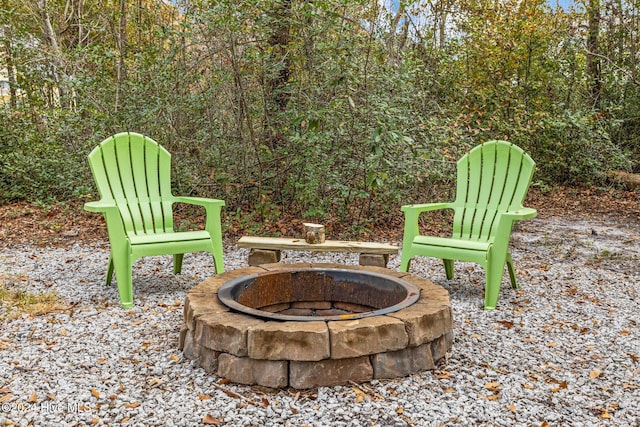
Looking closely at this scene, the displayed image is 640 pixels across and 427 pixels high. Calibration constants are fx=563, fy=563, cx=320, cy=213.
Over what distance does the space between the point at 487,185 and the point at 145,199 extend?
2.36 metres

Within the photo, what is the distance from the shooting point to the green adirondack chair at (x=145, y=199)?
3.48 m

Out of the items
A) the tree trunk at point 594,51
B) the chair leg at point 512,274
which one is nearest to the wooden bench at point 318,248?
the chair leg at point 512,274

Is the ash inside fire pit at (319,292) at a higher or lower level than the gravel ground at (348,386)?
higher

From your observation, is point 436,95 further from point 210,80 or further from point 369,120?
point 210,80

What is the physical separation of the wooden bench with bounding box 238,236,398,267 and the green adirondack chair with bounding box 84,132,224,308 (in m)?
0.24

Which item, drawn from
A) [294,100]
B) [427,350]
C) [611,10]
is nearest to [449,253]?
[427,350]

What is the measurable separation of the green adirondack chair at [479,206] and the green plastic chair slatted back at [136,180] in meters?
1.67

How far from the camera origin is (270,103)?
17.0ft

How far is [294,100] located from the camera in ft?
16.5

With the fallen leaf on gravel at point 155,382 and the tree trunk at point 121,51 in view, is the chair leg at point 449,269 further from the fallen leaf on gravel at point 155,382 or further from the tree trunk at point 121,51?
the tree trunk at point 121,51

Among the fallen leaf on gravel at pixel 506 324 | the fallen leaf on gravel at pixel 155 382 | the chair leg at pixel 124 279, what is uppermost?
the chair leg at pixel 124 279

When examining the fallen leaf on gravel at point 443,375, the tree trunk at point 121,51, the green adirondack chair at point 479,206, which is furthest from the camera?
the tree trunk at point 121,51

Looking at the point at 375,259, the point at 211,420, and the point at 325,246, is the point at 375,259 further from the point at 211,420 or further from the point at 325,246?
the point at 211,420

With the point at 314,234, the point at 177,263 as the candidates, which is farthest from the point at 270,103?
the point at 314,234
